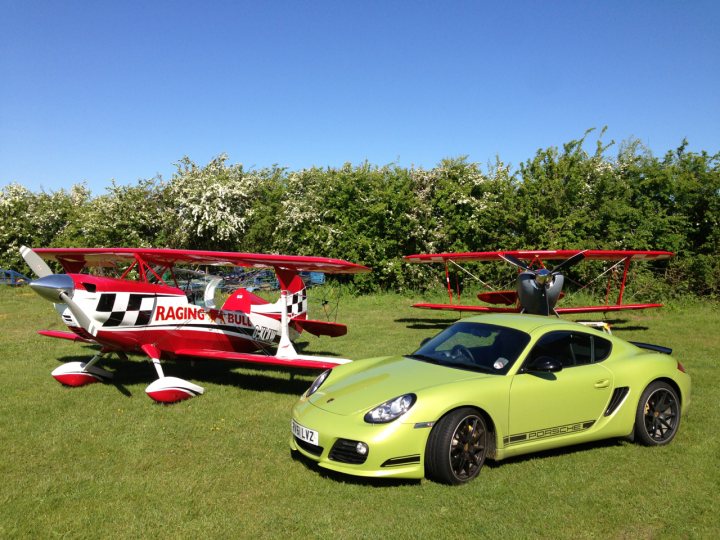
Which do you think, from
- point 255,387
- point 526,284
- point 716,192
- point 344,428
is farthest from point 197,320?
point 716,192

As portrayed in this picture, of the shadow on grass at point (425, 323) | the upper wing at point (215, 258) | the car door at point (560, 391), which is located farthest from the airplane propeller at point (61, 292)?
the shadow on grass at point (425, 323)

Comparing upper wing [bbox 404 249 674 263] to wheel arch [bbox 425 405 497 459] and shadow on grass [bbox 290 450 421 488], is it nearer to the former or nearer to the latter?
wheel arch [bbox 425 405 497 459]

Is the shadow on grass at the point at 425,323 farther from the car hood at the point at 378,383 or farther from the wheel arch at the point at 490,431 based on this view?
the wheel arch at the point at 490,431

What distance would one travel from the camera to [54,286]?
7355mm

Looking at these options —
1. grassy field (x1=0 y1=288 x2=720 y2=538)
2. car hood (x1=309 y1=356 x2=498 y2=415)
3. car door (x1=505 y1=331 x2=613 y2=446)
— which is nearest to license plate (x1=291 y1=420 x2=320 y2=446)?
car hood (x1=309 y1=356 x2=498 y2=415)

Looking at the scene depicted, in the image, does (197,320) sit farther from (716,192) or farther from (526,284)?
(716,192)

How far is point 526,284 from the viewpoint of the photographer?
41.5 feet

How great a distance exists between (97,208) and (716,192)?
1071 inches

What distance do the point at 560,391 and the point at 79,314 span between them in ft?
21.0

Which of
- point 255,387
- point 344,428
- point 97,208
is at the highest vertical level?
point 97,208

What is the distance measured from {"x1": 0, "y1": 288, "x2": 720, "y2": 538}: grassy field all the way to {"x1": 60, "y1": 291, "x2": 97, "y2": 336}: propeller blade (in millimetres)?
988

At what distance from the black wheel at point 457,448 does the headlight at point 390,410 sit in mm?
292

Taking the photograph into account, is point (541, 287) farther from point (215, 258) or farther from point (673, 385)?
point (215, 258)

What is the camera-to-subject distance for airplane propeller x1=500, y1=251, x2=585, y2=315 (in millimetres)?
12359
